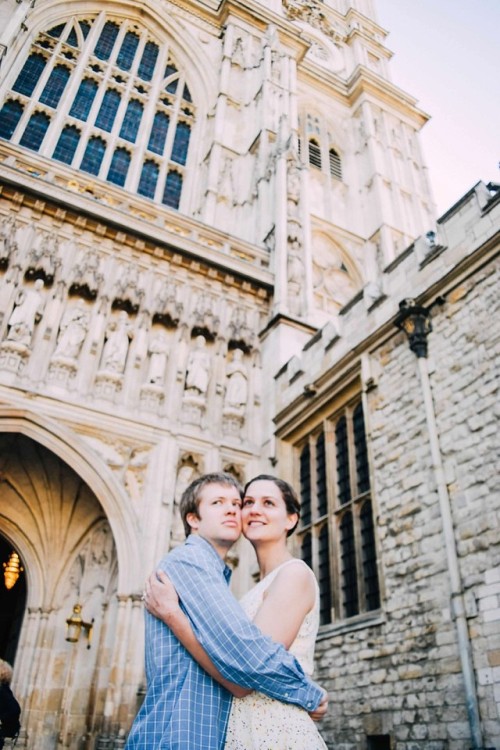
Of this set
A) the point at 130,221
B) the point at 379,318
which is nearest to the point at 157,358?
the point at 130,221

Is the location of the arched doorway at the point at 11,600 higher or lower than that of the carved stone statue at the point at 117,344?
lower

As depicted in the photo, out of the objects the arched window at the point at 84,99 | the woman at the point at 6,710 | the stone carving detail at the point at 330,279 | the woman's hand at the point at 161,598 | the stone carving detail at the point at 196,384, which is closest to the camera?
the woman's hand at the point at 161,598

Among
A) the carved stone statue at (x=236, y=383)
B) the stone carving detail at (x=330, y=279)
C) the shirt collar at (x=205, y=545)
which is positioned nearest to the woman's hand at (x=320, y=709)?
the shirt collar at (x=205, y=545)

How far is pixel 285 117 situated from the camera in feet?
56.3

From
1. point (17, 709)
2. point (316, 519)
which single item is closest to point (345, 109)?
point (316, 519)

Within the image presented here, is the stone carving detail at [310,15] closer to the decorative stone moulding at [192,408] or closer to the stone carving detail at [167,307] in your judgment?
the stone carving detail at [167,307]

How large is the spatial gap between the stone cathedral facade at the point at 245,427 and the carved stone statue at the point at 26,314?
0.03 meters

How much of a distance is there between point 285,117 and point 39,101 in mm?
7254

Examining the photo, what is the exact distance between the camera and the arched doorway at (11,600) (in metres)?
9.38

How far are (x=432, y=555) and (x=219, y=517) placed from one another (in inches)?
190

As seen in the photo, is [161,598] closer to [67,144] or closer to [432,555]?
[432,555]

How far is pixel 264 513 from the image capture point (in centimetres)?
229

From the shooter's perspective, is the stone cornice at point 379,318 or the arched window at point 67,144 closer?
the stone cornice at point 379,318

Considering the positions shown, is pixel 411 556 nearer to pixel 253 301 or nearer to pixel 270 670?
pixel 270 670
